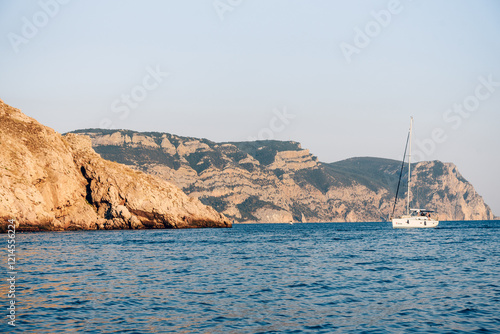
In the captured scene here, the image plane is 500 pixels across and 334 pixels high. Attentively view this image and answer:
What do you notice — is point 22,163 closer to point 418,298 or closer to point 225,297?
point 225,297

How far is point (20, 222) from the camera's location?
86.9 m

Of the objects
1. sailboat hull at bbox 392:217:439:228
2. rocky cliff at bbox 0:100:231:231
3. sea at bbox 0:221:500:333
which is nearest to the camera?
sea at bbox 0:221:500:333

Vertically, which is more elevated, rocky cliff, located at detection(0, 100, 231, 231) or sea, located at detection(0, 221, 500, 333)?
rocky cliff, located at detection(0, 100, 231, 231)

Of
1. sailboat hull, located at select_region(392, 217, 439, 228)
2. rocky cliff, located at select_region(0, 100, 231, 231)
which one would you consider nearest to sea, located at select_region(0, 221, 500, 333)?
rocky cliff, located at select_region(0, 100, 231, 231)

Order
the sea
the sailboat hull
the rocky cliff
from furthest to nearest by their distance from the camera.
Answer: the sailboat hull, the rocky cliff, the sea

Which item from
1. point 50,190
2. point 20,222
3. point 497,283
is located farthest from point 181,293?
point 50,190

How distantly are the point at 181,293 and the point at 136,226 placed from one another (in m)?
104

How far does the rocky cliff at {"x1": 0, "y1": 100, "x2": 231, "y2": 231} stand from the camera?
3536 inches

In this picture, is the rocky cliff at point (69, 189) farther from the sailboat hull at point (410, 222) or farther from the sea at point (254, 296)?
the sailboat hull at point (410, 222)

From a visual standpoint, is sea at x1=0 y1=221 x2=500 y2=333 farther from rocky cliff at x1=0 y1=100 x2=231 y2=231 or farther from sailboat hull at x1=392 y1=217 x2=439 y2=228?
sailboat hull at x1=392 y1=217 x2=439 y2=228

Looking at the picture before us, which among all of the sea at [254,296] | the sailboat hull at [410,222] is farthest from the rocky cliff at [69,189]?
the sailboat hull at [410,222]

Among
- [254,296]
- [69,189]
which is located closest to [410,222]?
[69,189]

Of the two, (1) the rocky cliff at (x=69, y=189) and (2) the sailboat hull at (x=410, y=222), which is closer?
(1) the rocky cliff at (x=69, y=189)

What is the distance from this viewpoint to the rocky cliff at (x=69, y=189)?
89.8 m
